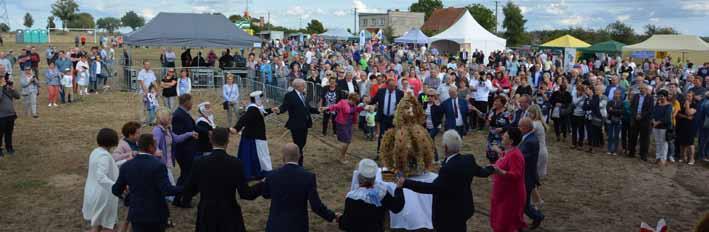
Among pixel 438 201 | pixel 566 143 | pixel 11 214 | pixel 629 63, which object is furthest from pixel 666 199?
pixel 629 63

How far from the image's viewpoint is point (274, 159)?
38.0ft

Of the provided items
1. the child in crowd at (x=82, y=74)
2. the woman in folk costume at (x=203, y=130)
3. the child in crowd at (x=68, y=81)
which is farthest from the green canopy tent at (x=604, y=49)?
the woman in folk costume at (x=203, y=130)

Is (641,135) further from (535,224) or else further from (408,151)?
(408,151)

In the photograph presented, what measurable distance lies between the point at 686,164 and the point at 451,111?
16.8ft

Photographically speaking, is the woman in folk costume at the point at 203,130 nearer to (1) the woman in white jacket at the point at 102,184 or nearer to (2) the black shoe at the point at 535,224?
(1) the woman in white jacket at the point at 102,184

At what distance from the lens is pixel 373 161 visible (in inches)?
191

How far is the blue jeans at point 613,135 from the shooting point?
12.5 m

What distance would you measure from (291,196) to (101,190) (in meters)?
2.29

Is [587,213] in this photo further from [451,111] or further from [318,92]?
[318,92]

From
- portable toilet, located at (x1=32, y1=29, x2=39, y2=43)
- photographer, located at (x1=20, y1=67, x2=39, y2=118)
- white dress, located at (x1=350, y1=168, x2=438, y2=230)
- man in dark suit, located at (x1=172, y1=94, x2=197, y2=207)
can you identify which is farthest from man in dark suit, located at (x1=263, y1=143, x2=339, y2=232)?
portable toilet, located at (x1=32, y1=29, x2=39, y2=43)

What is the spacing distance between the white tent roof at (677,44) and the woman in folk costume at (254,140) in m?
25.1

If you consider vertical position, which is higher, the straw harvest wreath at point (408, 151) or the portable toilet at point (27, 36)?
the portable toilet at point (27, 36)

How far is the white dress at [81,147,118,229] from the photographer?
5.75m

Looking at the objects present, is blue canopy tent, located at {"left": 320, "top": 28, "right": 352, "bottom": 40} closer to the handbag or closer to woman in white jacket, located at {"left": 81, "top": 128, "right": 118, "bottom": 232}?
the handbag
